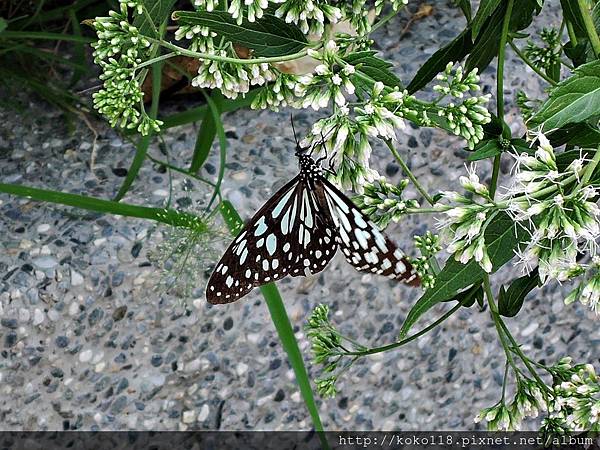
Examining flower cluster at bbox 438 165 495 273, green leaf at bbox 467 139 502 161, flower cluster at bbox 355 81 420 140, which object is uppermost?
flower cluster at bbox 355 81 420 140

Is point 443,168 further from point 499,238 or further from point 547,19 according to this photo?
point 499,238

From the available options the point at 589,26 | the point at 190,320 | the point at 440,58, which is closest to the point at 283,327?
the point at 190,320

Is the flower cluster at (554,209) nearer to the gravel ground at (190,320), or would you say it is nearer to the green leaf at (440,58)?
the green leaf at (440,58)

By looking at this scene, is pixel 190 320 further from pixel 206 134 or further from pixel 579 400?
pixel 579 400

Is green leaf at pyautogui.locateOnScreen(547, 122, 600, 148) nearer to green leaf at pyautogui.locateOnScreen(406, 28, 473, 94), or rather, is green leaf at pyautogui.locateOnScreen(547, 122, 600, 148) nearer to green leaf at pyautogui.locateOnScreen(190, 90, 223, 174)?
green leaf at pyautogui.locateOnScreen(406, 28, 473, 94)

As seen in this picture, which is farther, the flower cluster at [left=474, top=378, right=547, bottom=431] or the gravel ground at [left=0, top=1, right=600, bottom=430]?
the gravel ground at [left=0, top=1, right=600, bottom=430]

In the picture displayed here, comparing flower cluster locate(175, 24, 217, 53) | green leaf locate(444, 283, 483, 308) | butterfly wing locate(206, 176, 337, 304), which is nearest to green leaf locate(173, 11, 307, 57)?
flower cluster locate(175, 24, 217, 53)
